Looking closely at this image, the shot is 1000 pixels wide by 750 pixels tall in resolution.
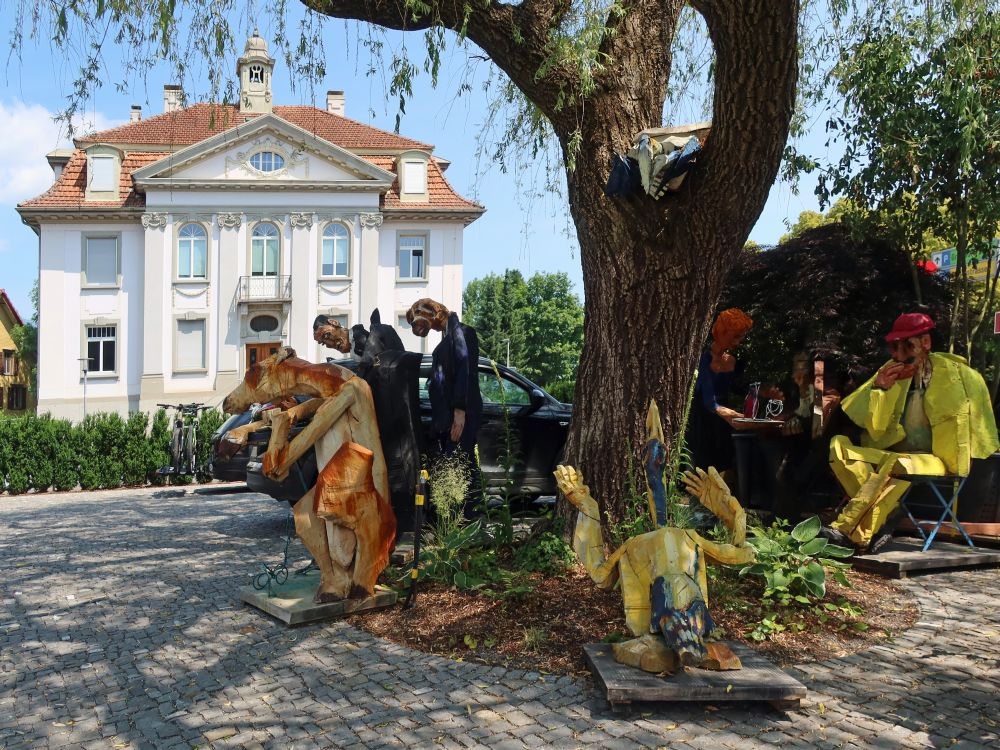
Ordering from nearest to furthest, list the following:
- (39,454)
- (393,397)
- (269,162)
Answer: (393,397)
(39,454)
(269,162)

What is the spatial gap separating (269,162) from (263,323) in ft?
20.6

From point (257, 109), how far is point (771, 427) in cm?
3041

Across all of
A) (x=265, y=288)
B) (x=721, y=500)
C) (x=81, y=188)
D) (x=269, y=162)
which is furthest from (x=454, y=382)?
(x=81, y=188)

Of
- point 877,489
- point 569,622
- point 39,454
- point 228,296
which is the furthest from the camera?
point 228,296

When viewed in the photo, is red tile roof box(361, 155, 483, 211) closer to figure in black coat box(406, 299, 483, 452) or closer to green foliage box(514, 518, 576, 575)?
figure in black coat box(406, 299, 483, 452)

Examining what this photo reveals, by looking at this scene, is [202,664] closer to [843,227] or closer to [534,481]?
[534,481]

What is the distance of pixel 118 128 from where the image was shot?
3362 centimetres

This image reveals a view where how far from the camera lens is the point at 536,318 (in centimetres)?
6525

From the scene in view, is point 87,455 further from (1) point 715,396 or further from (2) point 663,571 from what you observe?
(2) point 663,571

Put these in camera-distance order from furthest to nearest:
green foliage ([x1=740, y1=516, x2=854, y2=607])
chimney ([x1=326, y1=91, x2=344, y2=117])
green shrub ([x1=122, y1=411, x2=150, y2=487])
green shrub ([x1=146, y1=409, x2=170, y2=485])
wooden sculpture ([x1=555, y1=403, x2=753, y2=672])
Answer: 1. chimney ([x1=326, y1=91, x2=344, y2=117])
2. green shrub ([x1=146, y1=409, x2=170, y2=485])
3. green shrub ([x1=122, y1=411, x2=150, y2=487])
4. green foliage ([x1=740, y1=516, x2=854, y2=607])
5. wooden sculpture ([x1=555, y1=403, x2=753, y2=672])

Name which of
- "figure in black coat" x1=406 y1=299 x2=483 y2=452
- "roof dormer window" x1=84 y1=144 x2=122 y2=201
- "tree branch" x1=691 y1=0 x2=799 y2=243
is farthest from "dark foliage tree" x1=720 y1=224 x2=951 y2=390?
"roof dormer window" x1=84 y1=144 x2=122 y2=201

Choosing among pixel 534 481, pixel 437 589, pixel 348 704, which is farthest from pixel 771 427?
pixel 348 704

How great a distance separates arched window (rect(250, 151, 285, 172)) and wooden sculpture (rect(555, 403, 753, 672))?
1185 inches

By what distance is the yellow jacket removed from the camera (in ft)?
21.0
